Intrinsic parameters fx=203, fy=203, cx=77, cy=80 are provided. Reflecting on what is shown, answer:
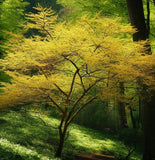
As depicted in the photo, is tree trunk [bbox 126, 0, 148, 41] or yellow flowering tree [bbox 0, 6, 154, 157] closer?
yellow flowering tree [bbox 0, 6, 154, 157]

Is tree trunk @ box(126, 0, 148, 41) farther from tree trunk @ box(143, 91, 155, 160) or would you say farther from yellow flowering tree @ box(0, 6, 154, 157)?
tree trunk @ box(143, 91, 155, 160)

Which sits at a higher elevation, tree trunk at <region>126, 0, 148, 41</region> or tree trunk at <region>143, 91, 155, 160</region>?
tree trunk at <region>126, 0, 148, 41</region>

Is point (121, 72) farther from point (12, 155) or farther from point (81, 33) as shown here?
point (12, 155)

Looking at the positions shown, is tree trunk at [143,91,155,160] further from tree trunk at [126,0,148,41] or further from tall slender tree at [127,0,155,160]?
tree trunk at [126,0,148,41]

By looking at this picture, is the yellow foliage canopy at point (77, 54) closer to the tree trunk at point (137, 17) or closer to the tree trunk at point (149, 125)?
the tree trunk at point (149, 125)

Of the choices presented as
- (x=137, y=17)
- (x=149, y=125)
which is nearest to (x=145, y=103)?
(x=149, y=125)

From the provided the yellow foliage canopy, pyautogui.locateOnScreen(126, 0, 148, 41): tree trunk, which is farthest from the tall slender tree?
the yellow foliage canopy

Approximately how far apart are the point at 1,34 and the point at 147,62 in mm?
6972

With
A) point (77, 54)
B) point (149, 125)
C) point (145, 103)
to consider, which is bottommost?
point (149, 125)

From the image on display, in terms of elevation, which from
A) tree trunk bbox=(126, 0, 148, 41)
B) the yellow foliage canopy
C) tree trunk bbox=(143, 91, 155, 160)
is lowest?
tree trunk bbox=(143, 91, 155, 160)

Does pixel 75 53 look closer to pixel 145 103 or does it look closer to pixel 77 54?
pixel 77 54

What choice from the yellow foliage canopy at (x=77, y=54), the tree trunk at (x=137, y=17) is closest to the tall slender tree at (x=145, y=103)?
the tree trunk at (x=137, y=17)

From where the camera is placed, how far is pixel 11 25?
9859 mm

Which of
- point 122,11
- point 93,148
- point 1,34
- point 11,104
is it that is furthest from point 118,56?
point 1,34
